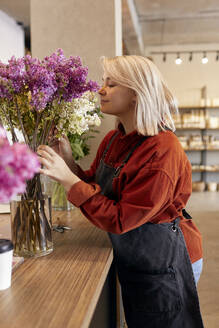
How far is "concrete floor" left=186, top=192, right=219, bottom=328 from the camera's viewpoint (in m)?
2.72

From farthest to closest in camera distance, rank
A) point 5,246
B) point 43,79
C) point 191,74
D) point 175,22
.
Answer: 1. point 191,74
2. point 175,22
3. point 43,79
4. point 5,246

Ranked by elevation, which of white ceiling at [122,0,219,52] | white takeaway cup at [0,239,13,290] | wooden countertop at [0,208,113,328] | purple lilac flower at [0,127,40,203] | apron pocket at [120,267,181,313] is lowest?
apron pocket at [120,267,181,313]

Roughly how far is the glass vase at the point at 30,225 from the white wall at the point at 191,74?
7.33 metres

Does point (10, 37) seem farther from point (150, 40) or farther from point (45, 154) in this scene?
point (45, 154)

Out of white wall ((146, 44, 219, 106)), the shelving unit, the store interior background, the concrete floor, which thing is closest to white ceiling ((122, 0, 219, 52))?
the store interior background

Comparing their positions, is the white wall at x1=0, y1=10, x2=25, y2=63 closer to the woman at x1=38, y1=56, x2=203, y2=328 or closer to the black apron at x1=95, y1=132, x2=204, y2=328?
the woman at x1=38, y1=56, x2=203, y2=328

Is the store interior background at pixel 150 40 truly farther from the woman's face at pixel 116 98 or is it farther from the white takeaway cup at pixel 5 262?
the white takeaway cup at pixel 5 262

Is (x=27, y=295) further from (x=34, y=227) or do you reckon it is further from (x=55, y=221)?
(x=55, y=221)

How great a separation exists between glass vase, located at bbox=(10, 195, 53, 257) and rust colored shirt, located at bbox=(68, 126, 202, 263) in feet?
0.39

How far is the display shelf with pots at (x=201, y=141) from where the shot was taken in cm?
790

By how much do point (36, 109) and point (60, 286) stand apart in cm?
51

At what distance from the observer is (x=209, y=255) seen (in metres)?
3.77

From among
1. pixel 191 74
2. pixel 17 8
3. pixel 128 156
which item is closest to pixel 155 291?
pixel 128 156

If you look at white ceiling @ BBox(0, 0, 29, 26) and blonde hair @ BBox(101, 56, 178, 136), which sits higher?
white ceiling @ BBox(0, 0, 29, 26)
